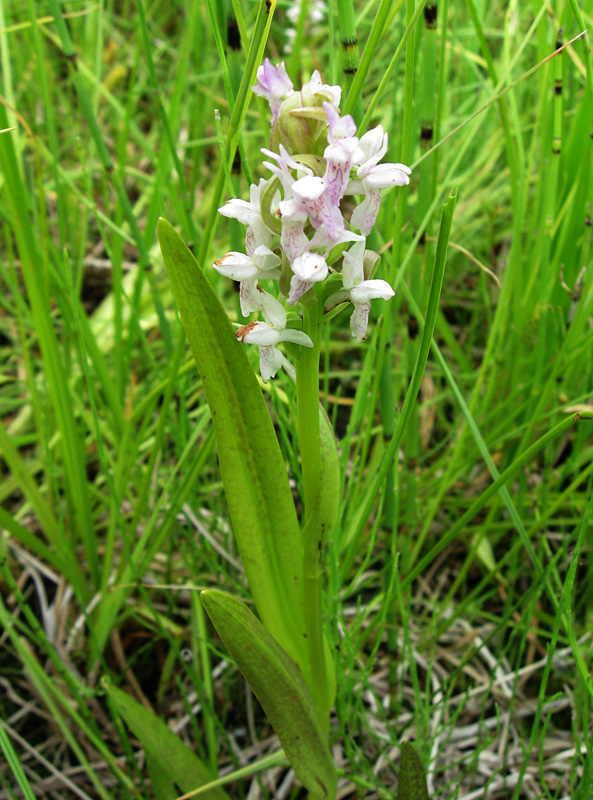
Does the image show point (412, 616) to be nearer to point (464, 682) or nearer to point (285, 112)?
point (464, 682)

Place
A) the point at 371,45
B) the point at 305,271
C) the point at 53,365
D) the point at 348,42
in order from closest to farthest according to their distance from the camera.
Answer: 1. the point at 305,271
2. the point at 371,45
3. the point at 348,42
4. the point at 53,365

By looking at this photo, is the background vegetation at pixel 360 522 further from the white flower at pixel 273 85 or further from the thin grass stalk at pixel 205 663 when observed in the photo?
the white flower at pixel 273 85

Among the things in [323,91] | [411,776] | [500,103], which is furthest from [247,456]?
[500,103]

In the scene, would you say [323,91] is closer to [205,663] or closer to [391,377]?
[391,377]

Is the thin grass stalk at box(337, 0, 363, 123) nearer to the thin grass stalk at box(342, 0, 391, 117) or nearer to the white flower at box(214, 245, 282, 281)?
the thin grass stalk at box(342, 0, 391, 117)

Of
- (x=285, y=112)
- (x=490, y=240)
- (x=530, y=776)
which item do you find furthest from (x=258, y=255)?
(x=490, y=240)

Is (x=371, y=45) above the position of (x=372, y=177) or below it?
above
